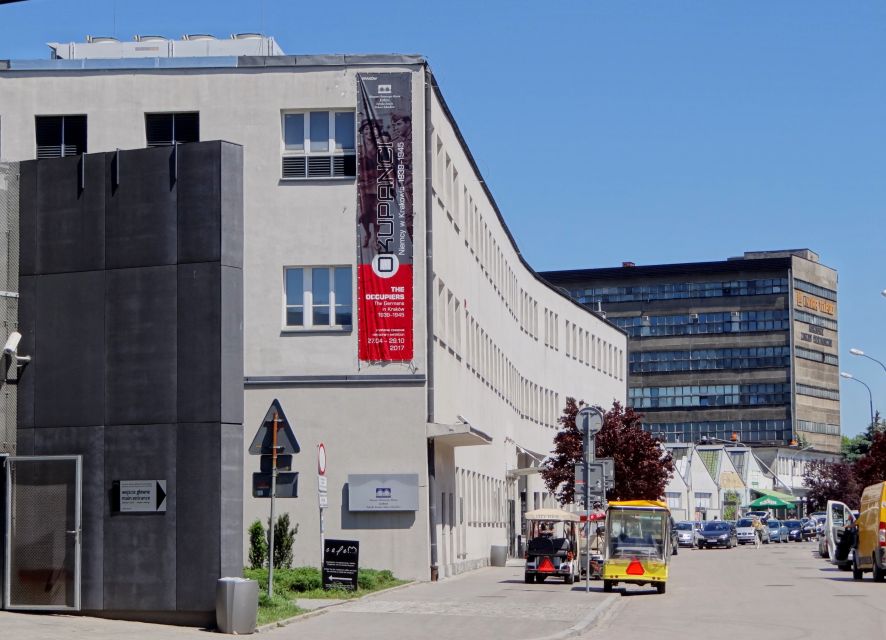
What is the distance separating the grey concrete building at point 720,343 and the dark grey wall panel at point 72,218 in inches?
5721

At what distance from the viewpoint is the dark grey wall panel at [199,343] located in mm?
22391

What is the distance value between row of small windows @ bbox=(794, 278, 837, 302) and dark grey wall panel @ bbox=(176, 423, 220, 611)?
14991cm

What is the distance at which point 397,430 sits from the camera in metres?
39.6

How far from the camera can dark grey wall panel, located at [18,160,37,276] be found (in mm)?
23562

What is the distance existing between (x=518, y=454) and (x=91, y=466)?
49462 millimetres

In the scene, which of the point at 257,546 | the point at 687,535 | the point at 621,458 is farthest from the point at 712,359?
the point at 257,546

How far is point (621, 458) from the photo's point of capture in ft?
211

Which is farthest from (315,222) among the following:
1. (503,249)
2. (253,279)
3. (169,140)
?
(503,249)

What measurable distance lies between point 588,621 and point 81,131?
73.7 feet

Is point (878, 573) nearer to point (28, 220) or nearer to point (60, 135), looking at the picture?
point (60, 135)

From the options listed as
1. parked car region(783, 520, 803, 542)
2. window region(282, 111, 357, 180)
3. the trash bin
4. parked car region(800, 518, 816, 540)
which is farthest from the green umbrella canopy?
the trash bin

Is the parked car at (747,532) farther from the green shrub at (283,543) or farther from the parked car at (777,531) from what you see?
the green shrub at (283,543)

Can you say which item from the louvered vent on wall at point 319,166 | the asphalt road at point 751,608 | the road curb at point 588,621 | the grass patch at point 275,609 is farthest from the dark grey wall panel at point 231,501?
the louvered vent on wall at point 319,166

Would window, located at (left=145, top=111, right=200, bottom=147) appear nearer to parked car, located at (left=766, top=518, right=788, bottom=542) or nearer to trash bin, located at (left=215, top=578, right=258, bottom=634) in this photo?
trash bin, located at (left=215, top=578, right=258, bottom=634)
